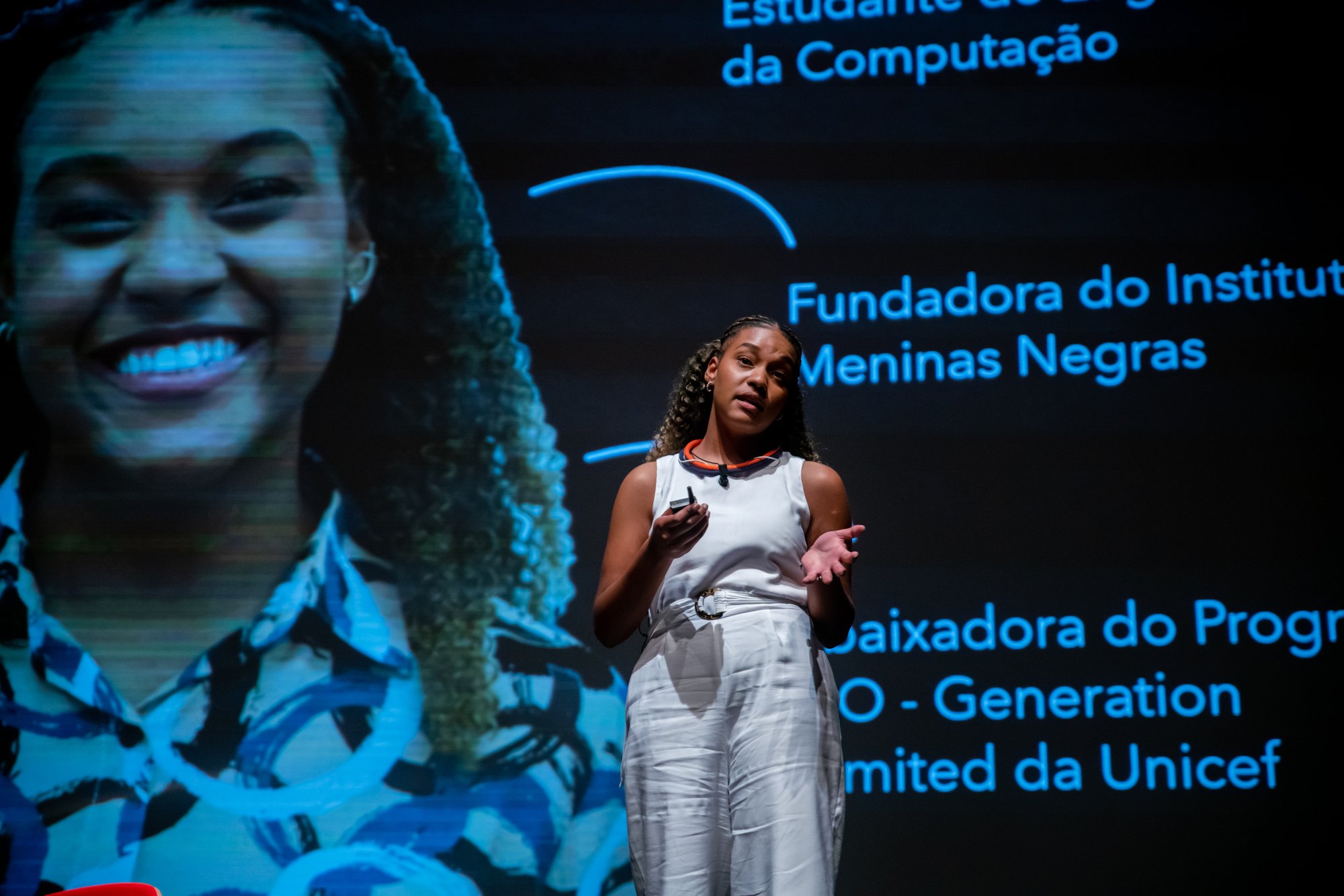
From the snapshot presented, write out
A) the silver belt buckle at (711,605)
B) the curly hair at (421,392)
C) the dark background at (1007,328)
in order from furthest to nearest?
1. the curly hair at (421,392)
2. the dark background at (1007,328)
3. the silver belt buckle at (711,605)

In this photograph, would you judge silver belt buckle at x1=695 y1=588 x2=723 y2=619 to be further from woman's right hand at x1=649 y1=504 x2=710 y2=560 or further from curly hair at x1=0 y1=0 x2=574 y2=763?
curly hair at x1=0 y1=0 x2=574 y2=763

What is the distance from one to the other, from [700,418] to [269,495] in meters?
1.75

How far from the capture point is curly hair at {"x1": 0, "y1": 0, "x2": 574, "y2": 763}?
335cm

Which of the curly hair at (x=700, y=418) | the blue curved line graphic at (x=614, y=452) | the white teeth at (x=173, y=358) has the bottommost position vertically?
the curly hair at (x=700, y=418)

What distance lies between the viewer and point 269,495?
11.3 feet

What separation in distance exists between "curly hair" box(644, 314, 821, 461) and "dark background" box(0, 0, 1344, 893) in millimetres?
1121

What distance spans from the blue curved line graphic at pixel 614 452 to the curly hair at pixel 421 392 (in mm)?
84

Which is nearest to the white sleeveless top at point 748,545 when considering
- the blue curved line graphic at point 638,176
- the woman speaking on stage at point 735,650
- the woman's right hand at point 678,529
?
the woman speaking on stage at point 735,650

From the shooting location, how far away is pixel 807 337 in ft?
11.2

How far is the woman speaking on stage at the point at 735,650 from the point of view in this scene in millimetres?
1769

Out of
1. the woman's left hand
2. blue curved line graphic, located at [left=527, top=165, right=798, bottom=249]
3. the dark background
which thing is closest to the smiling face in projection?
the dark background

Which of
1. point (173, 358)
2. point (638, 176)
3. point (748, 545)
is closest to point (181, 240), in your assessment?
point (173, 358)

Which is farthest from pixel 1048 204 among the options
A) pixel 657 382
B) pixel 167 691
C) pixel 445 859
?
pixel 167 691

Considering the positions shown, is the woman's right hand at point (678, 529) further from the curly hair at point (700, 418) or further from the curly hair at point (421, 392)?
the curly hair at point (421, 392)
